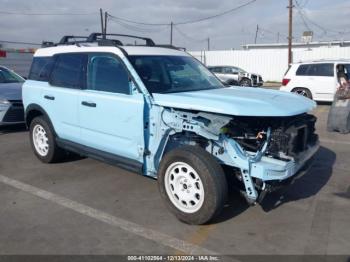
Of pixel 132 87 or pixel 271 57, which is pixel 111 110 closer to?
pixel 132 87

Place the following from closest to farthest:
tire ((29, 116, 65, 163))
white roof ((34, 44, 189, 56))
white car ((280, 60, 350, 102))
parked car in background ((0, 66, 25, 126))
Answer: white roof ((34, 44, 189, 56)) < tire ((29, 116, 65, 163)) < parked car in background ((0, 66, 25, 126)) < white car ((280, 60, 350, 102))

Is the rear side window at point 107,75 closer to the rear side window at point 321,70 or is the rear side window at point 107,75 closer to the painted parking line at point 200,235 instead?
the painted parking line at point 200,235

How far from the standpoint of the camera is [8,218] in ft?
14.8

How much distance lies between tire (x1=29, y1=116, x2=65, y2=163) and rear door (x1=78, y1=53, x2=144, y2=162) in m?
0.89

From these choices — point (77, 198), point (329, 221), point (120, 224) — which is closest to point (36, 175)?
point (77, 198)

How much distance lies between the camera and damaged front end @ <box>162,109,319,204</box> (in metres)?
4.05

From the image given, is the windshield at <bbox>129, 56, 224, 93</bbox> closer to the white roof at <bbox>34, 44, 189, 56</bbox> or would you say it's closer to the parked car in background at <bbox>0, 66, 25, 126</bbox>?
the white roof at <bbox>34, 44, 189, 56</bbox>

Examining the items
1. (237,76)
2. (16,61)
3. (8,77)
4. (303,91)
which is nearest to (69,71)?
(8,77)

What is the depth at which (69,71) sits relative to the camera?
595 cm

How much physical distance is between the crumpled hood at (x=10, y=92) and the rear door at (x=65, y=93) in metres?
3.30

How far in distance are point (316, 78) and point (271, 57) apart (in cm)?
1895

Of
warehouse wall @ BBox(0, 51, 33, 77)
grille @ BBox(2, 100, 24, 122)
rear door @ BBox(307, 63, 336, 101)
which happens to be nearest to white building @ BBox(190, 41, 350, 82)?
rear door @ BBox(307, 63, 336, 101)

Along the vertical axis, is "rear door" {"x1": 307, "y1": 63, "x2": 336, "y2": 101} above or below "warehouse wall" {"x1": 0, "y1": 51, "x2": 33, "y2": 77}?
below

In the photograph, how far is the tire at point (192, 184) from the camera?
4.02 meters
